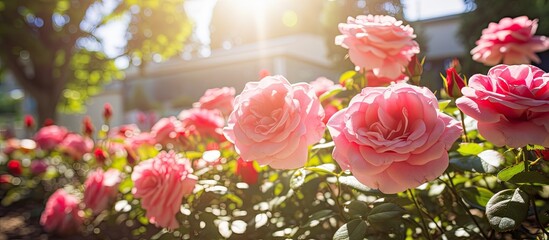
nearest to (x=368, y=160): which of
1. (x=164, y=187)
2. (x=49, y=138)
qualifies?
(x=164, y=187)

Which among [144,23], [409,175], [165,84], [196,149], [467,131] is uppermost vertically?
[409,175]

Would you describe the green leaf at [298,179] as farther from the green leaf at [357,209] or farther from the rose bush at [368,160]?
the green leaf at [357,209]

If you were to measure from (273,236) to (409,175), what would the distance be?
19.6 inches

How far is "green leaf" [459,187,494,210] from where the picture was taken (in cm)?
103

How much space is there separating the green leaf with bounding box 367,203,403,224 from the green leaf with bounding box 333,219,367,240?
0.03 m

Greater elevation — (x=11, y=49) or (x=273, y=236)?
(x=273, y=236)

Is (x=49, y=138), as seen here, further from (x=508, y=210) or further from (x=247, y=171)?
(x=508, y=210)

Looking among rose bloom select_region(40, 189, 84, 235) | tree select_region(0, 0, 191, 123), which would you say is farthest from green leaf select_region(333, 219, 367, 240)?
tree select_region(0, 0, 191, 123)

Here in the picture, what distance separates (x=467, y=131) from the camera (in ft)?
3.95

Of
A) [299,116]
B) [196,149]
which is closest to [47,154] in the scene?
[196,149]

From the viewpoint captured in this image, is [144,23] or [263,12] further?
[263,12]

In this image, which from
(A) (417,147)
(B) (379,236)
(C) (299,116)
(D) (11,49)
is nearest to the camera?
(A) (417,147)

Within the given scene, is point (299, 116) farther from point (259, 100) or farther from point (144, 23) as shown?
point (144, 23)

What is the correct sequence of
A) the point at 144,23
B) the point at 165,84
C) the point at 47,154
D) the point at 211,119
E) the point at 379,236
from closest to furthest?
the point at 379,236 < the point at 211,119 < the point at 47,154 < the point at 144,23 < the point at 165,84
